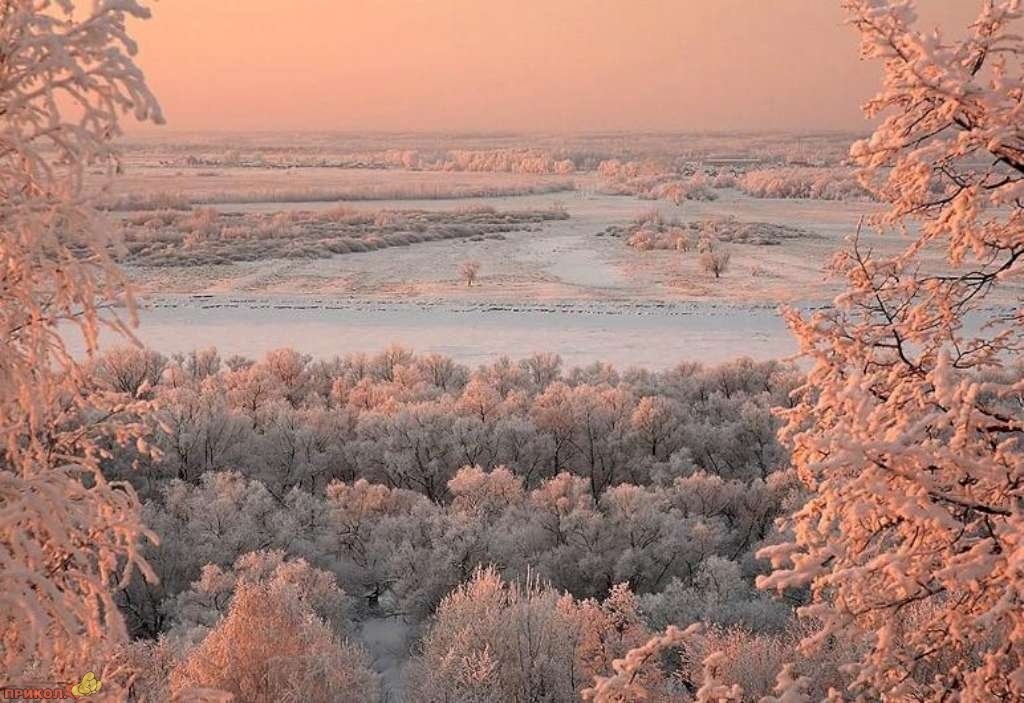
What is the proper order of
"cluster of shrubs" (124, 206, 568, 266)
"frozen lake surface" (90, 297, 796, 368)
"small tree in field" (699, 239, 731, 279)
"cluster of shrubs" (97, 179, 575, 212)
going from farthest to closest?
1. "cluster of shrubs" (97, 179, 575, 212)
2. "cluster of shrubs" (124, 206, 568, 266)
3. "small tree in field" (699, 239, 731, 279)
4. "frozen lake surface" (90, 297, 796, 368)

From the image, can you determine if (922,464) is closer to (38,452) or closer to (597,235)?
(38,452)

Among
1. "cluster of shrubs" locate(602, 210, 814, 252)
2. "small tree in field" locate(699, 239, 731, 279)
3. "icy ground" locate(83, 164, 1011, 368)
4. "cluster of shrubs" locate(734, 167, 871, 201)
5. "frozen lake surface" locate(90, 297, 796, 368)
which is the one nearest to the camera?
"frozen lake surface" locate(90, 297, 796, 368)

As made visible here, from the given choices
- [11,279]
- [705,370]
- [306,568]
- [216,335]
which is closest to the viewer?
[11,279]

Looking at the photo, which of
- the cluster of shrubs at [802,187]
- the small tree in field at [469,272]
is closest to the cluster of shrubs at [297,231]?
the small tree in field at [469,272]

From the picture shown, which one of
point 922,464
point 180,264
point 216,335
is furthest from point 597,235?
point 922,464

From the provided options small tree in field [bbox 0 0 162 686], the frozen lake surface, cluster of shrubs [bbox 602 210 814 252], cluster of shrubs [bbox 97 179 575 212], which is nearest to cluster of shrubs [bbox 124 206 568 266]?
cluster of shrubs [bbox 602 210 814 252]

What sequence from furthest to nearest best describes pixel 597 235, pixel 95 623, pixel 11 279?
pixel 597 235
pixel 95 623
pixel 11 279

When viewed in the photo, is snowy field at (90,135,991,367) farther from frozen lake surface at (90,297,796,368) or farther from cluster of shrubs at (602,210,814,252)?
cluster of shrubs at (602,210,814,252)
